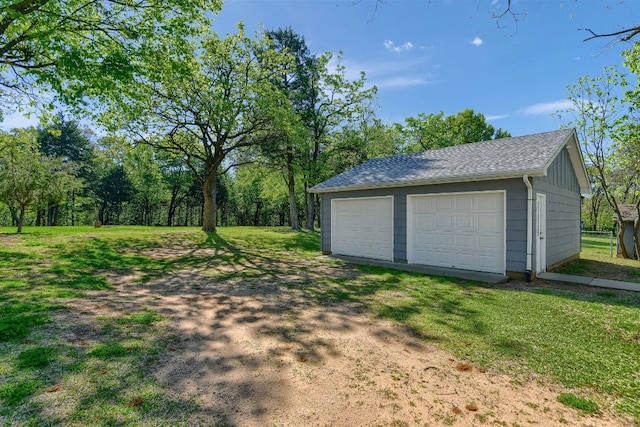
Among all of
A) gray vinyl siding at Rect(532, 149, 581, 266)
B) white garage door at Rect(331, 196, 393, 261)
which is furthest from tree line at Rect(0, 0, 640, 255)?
white garage door at Rect(331, 196, 393, 261)

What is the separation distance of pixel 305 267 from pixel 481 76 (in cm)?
1155

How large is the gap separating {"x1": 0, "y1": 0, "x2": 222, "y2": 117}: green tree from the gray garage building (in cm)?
704

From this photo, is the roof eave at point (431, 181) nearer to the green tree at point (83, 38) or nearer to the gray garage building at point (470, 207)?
the gray garage building at point (470, 207)

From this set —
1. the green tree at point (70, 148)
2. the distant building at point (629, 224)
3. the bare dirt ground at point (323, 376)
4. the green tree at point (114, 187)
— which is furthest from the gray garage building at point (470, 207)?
the green tree at point (70, 148)

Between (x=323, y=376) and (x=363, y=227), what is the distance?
25.0 ft

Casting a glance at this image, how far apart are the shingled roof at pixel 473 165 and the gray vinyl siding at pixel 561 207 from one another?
1.74 ft

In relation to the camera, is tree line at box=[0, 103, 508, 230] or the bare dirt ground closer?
the bare dirt ground

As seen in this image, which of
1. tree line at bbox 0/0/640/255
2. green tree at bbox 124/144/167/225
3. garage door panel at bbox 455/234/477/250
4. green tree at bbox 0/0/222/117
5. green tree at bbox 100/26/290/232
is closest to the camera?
green tree at bbox 0/0/222/117

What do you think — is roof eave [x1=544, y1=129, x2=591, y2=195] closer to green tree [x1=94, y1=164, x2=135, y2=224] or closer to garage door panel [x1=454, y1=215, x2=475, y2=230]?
garage door panel [x1=454, y1=215, x2=475, y2=230]

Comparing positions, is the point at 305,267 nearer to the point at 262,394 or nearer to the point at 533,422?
the point at 262,394

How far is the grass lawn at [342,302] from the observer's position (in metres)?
2.37

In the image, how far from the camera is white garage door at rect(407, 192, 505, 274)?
745 cm

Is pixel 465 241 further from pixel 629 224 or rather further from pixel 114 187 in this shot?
pixel 114 187

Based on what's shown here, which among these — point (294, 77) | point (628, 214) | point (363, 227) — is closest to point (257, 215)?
point (294, 77)
